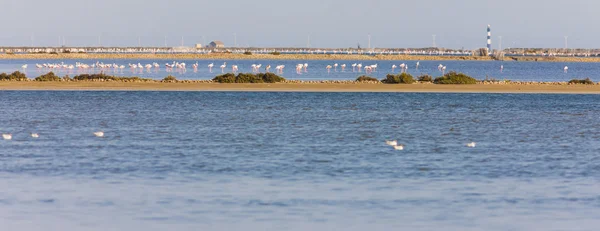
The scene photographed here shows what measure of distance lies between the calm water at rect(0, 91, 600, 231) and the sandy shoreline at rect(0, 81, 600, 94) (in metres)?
12.7

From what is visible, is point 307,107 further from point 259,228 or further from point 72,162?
point 259,228

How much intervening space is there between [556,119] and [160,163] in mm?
15988

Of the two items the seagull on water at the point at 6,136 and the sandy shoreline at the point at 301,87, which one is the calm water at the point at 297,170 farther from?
the sandy shoreline at the point at 301,87

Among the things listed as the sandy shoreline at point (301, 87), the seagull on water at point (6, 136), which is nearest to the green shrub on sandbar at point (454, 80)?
the sandy shoreline at point (301, 87)

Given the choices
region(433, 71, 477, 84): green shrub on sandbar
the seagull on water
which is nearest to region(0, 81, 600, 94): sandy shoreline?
region(433, 71, 477, 84): green shrub on sandbar

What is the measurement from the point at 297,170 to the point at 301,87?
29829 millimetres

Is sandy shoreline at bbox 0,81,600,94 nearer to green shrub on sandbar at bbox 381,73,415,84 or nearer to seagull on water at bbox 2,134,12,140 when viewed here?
green shrub on sandbar at bbox 381,73,415,84

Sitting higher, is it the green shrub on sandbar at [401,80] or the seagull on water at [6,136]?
the green shrub on sandbar at [401,80]

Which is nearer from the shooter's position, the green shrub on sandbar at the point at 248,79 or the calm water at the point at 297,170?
the calm water at the point at 297,170

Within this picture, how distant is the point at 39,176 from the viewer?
1620cm

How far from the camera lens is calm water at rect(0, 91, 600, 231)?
1286 centimetres

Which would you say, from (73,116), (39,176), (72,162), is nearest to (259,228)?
(39,176)

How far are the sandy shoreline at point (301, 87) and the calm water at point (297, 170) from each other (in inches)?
502

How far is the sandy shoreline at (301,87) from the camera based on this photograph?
1773 inches
